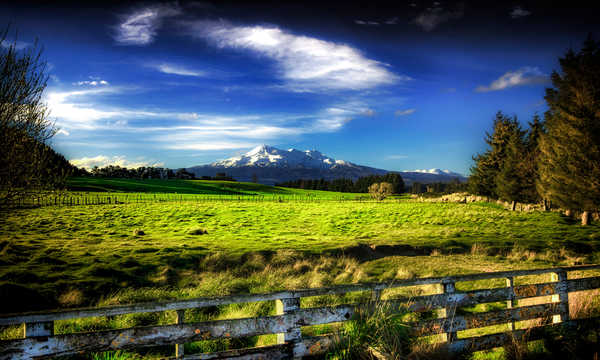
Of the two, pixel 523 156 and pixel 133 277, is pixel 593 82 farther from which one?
pixel 133 277

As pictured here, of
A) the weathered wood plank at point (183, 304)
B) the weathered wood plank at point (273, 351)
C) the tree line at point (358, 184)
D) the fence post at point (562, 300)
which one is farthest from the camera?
the tree line at point (358, 184)

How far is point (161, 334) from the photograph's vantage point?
4.50 m

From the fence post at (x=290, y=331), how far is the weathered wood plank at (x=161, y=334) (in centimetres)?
6

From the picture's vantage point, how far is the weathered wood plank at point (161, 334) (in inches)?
154

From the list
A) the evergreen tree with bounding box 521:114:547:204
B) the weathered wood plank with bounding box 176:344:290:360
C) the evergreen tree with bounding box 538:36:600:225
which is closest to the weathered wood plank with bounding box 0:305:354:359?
the weathered wood plank with bounding box 176:344:290:360

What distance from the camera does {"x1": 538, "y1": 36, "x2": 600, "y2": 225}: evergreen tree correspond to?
25.2 m

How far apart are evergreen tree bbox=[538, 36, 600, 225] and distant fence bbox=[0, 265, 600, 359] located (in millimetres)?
25459

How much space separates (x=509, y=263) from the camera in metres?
16.4

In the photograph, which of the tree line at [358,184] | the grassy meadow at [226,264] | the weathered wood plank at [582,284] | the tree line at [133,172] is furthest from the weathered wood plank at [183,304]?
the tree line at [133,172]

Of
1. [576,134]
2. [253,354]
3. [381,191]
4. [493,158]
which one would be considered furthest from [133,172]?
[253,354]

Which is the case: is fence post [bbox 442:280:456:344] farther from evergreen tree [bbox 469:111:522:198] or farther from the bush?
the bush

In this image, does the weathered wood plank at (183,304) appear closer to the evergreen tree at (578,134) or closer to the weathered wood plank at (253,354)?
the weathered wood plank at (253,354)

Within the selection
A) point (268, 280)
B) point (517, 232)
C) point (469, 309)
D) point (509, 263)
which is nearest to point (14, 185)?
point (268, 280)

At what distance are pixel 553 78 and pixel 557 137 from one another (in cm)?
585
